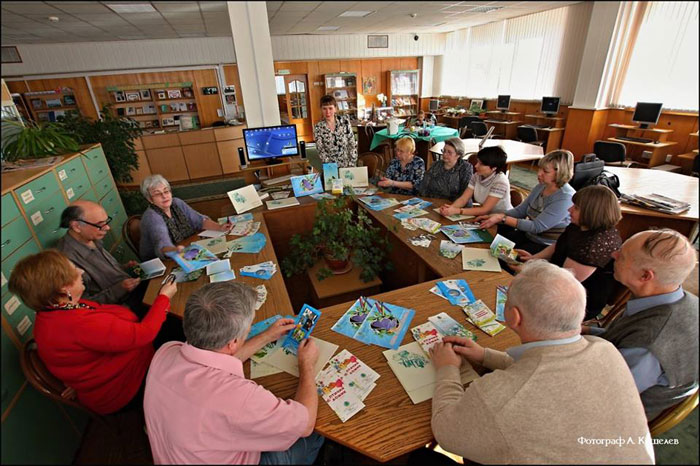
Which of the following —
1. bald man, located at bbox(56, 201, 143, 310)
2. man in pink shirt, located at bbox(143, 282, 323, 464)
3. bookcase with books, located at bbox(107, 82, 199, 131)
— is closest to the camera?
man in pink shirt, located at bbox(143, 282, 323, 464)

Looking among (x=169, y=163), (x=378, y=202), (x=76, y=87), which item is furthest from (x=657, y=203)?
(x=76, y=87)

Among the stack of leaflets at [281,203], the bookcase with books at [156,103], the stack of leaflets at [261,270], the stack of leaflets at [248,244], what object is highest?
the bookcase with books at [156,103]

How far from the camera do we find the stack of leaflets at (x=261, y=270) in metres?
1.94

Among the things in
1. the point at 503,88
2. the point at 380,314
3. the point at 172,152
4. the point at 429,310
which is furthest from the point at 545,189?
the point at 503,88

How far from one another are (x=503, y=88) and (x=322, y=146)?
6747 mm

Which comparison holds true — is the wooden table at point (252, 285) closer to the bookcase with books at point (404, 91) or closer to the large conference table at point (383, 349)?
the large conference table at point (383, 349)

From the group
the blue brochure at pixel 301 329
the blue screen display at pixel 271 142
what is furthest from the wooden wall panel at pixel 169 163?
the blue brochure at pixel 301 329

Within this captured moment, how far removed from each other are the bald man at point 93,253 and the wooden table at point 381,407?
1.07 meters

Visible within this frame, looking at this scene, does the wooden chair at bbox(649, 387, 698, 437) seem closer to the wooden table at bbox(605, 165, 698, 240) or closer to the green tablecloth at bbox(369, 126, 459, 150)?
the wooden table at bbox(605, 165, 698, 240)

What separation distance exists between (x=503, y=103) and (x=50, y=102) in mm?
11453

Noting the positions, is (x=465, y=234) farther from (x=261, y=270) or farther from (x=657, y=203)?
(x=657, y=203)

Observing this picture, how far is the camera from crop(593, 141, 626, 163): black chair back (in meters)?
5.19

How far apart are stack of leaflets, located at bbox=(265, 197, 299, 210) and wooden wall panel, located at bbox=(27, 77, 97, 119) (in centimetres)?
794

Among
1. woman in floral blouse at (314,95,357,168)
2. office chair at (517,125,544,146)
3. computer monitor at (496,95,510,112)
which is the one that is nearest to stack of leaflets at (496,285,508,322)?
woman in floral blouse at (314,95,357,168)
